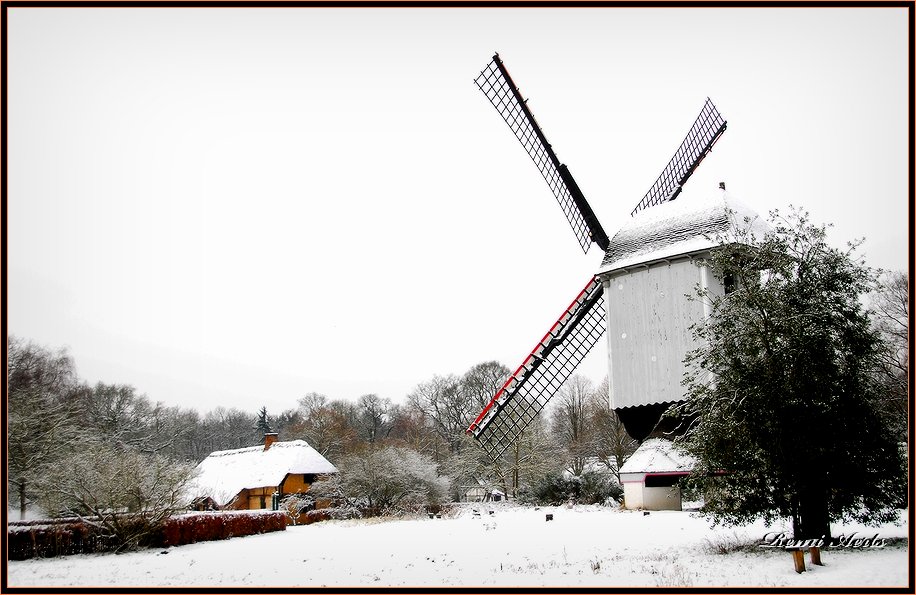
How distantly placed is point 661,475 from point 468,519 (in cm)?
677

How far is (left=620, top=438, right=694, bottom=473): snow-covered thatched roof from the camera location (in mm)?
20500

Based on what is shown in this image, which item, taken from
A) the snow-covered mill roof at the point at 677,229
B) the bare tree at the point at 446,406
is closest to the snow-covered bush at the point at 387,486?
the snow-covered mill roof at the point at 677,229

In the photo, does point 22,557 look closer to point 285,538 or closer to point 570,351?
point 285,538

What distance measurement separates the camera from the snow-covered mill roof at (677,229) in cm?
1759

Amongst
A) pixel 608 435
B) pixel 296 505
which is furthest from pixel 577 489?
pixel 608 435

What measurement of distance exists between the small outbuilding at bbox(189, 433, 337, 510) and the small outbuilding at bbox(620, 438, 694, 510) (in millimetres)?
16043

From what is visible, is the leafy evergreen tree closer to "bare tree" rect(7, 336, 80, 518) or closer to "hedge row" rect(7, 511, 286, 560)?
"hedge row" rect(7, 511, 286, 560)

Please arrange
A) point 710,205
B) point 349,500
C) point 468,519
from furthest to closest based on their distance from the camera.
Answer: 1. point 349,500
2. point 468,519
3. point 710,205

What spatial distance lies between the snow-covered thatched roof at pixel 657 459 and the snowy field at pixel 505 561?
1.53m

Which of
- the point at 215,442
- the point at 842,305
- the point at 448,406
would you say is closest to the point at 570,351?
the point at 842,305

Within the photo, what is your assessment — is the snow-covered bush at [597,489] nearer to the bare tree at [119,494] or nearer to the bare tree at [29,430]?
the bare tree at [119,494]

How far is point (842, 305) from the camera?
1156 centimetres

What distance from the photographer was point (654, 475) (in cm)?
2119

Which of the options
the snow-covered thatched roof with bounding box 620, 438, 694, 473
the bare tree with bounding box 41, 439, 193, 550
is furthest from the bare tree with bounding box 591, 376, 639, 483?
the bare tree with bounding box 41, 439, 193, 550
